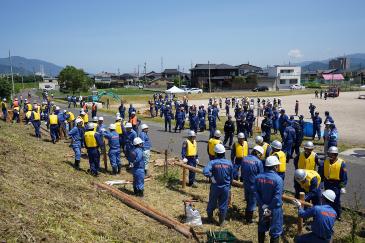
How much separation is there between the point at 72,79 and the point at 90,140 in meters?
41.7

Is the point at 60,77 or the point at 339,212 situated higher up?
the point at 60,77

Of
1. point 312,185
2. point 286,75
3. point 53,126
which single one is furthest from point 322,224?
point 286,75

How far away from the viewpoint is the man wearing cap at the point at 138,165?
9.62 metres

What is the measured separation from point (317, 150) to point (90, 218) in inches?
514

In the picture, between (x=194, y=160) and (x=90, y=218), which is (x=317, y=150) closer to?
(x=194, y=160)

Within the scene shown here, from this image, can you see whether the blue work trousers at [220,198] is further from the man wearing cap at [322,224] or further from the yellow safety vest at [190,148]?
the yellow safety vest at [190,148]

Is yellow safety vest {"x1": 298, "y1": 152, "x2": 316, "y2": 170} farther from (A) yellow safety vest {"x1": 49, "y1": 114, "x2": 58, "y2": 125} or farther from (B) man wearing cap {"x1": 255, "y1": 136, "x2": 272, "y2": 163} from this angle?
(A) yellow safety vest {"x1": 49, "y1": 114, "x2": 58, "y2": 125}

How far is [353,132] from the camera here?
22.2 m

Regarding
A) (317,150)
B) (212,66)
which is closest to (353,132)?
(317,150)

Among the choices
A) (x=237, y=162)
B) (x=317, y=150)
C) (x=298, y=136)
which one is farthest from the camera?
(x=317, y=150)

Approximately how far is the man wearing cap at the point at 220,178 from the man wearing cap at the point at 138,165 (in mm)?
2367

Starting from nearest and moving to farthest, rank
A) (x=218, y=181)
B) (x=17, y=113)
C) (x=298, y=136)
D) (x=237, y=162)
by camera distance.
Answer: (x=218, y=181), (x=237, y=162), (x=298, y=136), (x=17, y=113)

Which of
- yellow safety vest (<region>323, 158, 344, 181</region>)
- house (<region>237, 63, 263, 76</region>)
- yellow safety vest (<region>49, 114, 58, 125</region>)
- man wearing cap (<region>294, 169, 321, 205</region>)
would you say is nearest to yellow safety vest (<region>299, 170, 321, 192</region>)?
man wearing cap (<region>294, 169, 321, 205</region>)

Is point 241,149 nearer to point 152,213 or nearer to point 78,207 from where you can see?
point 152,213
